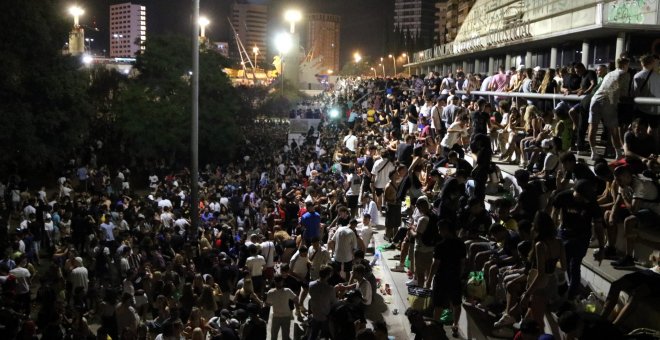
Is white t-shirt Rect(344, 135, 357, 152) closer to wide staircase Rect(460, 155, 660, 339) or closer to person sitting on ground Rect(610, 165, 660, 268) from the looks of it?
wide staircase Rect(460, 155, 660, 339)

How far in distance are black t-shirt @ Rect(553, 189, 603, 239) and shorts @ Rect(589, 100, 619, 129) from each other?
10.1ft

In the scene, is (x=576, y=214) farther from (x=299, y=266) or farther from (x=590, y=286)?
(x=299, y=266)

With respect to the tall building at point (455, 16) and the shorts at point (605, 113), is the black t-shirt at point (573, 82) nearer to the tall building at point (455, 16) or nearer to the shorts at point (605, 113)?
the shorts at point (605, 113)

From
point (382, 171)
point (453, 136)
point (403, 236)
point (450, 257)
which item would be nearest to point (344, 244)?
point (403, 236)

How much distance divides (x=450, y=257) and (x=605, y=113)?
12.7 feet

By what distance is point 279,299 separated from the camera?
9.27 m

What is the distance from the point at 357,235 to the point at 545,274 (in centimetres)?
507

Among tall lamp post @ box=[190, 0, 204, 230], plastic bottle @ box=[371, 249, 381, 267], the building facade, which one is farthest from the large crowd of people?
the building facade

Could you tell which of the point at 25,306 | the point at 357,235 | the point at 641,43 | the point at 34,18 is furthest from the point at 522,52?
the point at 25,306

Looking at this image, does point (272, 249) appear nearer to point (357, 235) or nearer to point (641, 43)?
point (357, 235)

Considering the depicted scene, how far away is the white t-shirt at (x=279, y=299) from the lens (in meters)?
9.27

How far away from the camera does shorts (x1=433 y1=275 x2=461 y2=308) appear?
798cm

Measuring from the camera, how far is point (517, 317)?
24.1ft

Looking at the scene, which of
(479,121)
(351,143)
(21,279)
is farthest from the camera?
(351,143)
